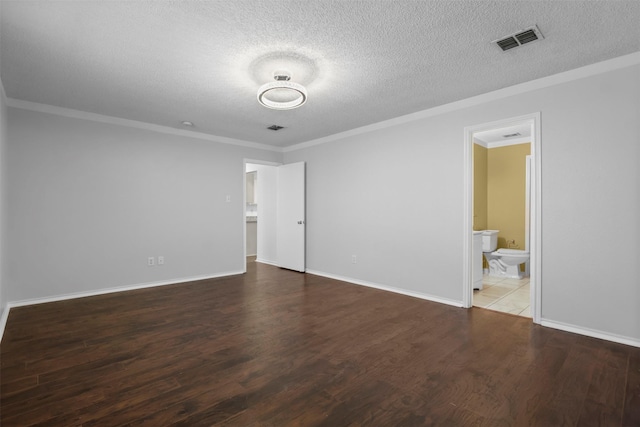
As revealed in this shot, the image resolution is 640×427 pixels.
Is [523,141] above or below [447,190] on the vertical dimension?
above

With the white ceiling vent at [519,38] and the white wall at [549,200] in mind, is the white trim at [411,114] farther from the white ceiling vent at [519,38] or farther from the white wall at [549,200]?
the white ceiling vent at [519,38]

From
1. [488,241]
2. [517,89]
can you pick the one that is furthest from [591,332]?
[488,241]

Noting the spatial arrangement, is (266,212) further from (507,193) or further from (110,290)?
(507,193)

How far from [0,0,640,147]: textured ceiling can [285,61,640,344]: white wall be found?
348 mm

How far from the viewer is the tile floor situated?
3590mm

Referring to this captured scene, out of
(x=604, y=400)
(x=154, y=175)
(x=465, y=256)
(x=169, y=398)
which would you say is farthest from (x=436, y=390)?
(x=154, y=175)

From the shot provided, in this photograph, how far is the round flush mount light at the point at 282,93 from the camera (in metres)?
2.67

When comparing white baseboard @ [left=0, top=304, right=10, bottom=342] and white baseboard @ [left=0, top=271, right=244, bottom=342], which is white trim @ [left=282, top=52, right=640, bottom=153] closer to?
white baseboard @ [left=0, top=271, right=244, bottom=342]

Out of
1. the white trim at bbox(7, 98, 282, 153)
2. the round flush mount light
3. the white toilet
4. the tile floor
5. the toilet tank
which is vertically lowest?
the tile floor

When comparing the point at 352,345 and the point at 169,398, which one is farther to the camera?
the point at 352,345

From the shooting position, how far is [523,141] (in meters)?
5.44

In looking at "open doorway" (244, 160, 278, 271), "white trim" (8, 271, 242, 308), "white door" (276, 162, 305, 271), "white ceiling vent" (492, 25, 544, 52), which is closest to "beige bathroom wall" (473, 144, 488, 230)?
"white door" (276, 162, 305, 271)

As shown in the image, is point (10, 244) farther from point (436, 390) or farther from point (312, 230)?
point (436, 390)

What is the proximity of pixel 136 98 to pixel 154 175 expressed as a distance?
1.39 meters
